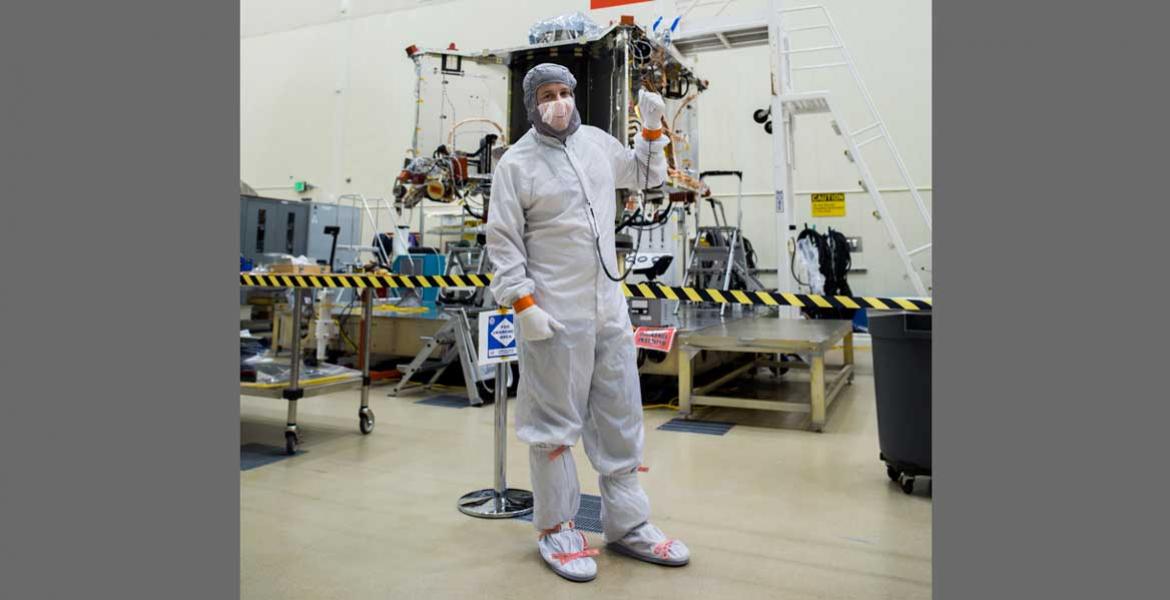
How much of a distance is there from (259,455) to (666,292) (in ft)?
7.40

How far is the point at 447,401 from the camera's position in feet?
16.1

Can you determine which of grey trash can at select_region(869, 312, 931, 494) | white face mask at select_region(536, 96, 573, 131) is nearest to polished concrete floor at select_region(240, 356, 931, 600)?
grey trash can at select_region(869, 312, 931, 494)

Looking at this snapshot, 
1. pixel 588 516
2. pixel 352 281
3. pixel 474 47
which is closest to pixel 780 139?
pixel 352 281

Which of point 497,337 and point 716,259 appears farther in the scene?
point 716,259

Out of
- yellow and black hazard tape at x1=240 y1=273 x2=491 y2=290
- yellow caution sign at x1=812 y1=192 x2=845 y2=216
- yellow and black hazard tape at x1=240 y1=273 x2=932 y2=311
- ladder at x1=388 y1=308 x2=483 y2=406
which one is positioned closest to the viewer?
yellow and black hazard tape at x1=240 y1=273 x2=932 y2=311

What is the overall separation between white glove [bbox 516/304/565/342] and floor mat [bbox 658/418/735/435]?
214 cm

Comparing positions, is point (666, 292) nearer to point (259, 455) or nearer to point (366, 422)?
point (366, 422)

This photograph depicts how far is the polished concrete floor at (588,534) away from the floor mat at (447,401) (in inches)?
30.8

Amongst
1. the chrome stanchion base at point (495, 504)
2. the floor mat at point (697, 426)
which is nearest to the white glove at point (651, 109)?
the chrome stanchion base at point (495, 504)

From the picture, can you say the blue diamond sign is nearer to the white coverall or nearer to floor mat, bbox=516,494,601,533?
the white coverall

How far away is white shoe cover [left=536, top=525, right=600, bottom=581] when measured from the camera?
1970mm

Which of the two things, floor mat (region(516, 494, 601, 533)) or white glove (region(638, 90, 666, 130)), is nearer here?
white glove (region(638, 90, 666, 130))

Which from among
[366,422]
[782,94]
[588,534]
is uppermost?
[782,94]

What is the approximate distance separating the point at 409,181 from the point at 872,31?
662cm
